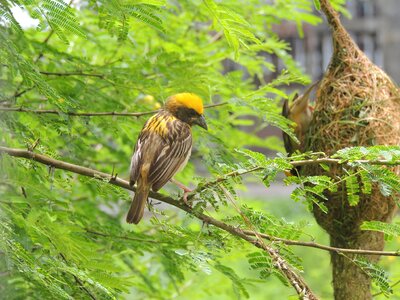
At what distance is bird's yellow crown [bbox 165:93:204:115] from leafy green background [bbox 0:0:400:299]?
0.08m

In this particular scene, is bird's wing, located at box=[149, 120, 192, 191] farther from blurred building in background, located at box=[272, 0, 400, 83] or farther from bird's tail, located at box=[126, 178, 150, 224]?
blurred building in background, located at box=[272, 0, 400, 83]

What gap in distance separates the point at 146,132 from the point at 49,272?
1003 mm

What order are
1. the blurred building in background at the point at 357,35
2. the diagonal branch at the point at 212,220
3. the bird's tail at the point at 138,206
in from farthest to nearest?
the blurred building in background at the point at 357,35
the bird's tail at the point at 138,206
the diagonal branch at the point at 212,220

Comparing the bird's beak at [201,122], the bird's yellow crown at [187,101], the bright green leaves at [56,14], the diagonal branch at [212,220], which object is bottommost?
the diagonal branch at [212,220]

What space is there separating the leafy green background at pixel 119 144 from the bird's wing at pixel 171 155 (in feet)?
0.42

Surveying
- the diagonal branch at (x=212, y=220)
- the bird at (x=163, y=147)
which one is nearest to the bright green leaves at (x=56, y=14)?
the diagonal branch at (x=212, y=220)

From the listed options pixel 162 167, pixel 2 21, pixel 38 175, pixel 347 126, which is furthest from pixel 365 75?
pixel 2 21

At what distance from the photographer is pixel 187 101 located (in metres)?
3.96

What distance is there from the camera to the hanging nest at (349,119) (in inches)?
163

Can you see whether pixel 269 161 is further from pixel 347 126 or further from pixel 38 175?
pixel 347 126

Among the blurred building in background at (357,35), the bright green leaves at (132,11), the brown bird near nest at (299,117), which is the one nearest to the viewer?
the bright green leaves at (132,11)

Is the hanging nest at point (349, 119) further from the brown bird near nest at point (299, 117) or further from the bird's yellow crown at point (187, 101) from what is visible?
the bird's yellow crown at point (187, 101)

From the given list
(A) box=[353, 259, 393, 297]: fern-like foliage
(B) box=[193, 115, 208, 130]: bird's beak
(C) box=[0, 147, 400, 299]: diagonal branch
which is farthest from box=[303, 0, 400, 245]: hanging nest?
(C) box=[0, 147, 400, 299]: diagonal branch

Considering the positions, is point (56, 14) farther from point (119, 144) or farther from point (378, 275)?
point (119, 144)
